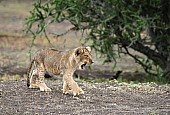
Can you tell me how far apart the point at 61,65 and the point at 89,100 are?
85 centimetres

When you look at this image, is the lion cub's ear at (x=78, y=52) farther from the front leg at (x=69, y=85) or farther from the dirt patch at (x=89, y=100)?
the dirt patch at (x=89, y=100)

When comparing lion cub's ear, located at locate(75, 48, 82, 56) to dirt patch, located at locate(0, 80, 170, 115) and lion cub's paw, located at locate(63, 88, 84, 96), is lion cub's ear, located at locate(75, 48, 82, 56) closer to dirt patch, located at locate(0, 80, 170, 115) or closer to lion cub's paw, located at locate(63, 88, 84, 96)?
lion cub's paw, located at locate(63, 88, 84, 96)

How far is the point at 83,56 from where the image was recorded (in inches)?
420

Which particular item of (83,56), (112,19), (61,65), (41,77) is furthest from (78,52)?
(112,19)

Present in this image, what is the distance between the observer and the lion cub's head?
10.6 metres

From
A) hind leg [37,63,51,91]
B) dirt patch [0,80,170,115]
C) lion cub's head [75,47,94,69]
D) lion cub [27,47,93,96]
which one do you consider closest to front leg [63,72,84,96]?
lion cub [27,47,93,96]

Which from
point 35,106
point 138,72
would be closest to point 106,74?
point 138,72

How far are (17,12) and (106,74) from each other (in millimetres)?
18572

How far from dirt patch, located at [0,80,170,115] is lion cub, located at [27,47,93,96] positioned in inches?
6.5

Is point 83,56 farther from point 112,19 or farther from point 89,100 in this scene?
point 112,19

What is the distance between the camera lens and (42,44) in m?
28.4

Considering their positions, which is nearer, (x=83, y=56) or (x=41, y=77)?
(x=83, y=56)

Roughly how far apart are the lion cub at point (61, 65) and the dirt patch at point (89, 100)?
166 mm

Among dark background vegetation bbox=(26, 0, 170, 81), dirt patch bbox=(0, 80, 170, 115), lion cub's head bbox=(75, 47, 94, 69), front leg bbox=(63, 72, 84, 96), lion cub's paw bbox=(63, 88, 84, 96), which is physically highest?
dark background vegetation bbox=(26, 0, 170, 81)
